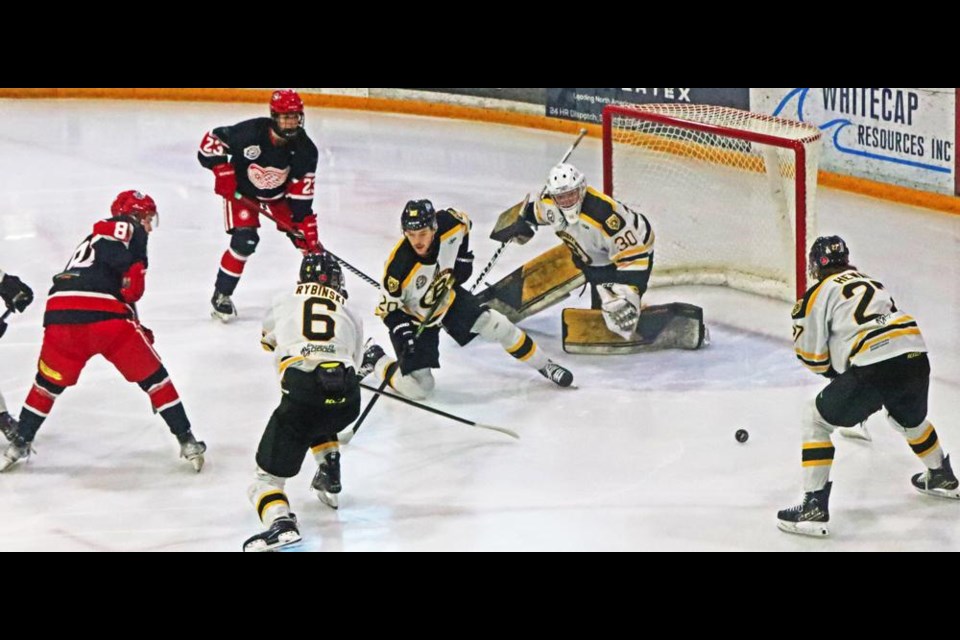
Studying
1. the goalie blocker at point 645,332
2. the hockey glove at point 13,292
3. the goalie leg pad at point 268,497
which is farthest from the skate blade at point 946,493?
the hockey glove at point 13,292

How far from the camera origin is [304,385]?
15.7 feet

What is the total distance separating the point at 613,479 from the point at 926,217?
336 centimetres

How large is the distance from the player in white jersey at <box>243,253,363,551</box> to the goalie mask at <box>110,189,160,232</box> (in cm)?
80

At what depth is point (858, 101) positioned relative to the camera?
26.8ft

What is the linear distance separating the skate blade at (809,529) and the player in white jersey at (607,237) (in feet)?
5.12

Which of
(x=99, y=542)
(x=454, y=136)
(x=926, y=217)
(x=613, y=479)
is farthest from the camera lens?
(x=454, y=136)

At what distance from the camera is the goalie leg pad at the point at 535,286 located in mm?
6668

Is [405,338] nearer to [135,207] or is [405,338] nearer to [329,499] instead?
[329,499]

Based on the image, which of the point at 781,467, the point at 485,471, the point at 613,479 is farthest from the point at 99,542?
the point at 781,467

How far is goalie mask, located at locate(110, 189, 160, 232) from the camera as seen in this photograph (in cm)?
544

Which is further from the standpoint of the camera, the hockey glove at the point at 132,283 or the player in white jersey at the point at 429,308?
the player in white jersey at the point at 429,308

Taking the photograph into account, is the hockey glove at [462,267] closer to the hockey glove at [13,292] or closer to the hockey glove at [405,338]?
the hockey glove at [405,338]

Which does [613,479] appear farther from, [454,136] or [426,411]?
[454,136]

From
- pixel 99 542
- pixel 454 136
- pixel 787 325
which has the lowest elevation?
pixel 99 542
